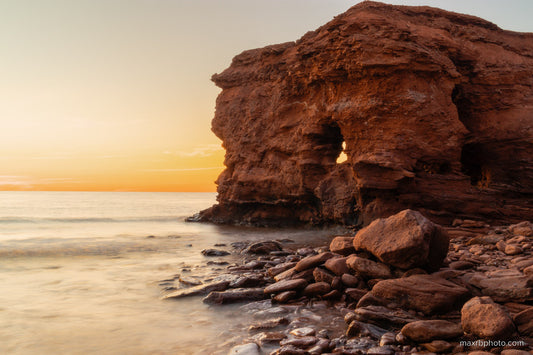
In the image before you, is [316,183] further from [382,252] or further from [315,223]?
[382,252]

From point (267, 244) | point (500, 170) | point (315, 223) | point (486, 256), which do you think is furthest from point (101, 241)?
point (500, 170)

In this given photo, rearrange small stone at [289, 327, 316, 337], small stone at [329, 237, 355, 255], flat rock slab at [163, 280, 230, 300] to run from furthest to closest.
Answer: small stone at [329, 237, 355, 255] → flat rock slab at [163, 280, 230, 300] → small stone at [289, 327, 316, 337]

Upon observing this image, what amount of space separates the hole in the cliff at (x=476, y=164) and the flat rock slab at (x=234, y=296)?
13.4 metres

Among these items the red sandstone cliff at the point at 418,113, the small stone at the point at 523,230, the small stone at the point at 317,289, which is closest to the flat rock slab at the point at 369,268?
the small stone at the point at 317,289

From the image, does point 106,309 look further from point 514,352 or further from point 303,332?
point 514,352

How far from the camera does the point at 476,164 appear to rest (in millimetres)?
16906

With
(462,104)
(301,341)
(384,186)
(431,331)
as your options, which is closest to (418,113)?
(384,186)

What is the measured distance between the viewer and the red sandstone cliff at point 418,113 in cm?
1447

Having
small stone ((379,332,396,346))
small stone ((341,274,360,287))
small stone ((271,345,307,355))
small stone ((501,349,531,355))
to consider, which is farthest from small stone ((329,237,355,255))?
small stone ((501,349,531,355))

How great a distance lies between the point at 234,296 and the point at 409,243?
11.4ft

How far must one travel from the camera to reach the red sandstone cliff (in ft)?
47.5

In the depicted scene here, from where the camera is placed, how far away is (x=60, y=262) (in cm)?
1230

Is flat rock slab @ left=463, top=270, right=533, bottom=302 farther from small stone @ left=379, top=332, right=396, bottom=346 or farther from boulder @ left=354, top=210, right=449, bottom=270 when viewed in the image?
small stone @ left=379, top=332, right=396, bottom=346

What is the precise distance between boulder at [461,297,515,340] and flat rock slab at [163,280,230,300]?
15.3ft
